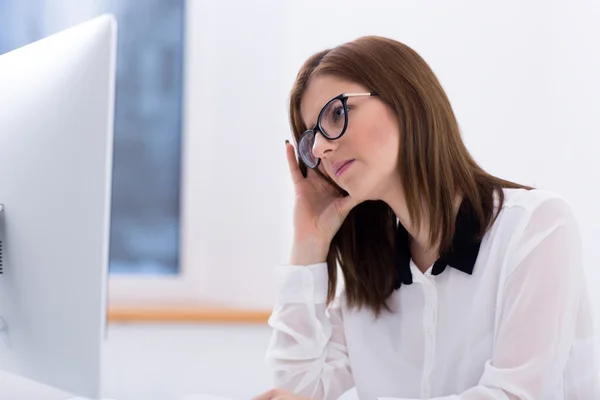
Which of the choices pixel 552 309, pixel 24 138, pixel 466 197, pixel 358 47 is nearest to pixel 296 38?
pixel 358 47

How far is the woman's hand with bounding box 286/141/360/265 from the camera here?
5.05 ft

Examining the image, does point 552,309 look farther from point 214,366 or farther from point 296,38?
point 296,38

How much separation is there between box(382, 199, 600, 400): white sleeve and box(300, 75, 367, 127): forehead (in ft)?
1.41

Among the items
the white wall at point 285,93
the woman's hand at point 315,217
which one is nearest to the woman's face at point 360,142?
the woman's hand at point 315,217

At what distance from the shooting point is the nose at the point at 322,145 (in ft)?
4.46

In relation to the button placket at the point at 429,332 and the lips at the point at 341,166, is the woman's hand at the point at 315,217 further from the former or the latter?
the button placket at the point at 429,332

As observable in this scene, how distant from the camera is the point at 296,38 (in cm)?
221

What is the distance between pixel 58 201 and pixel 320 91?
70 centimetres

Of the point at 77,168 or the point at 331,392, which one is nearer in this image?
the point at 77,168

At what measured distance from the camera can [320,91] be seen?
4.54 ft

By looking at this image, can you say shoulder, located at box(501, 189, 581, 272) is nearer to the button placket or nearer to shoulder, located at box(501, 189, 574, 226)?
shoulder, located at box(501, 189, 574, 226)

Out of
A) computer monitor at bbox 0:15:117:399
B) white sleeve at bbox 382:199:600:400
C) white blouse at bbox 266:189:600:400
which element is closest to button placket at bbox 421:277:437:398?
white blouse at bbox 266:189:600:400

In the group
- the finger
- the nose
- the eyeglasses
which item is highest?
the eyeglasses

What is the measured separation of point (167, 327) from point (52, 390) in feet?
3.10
